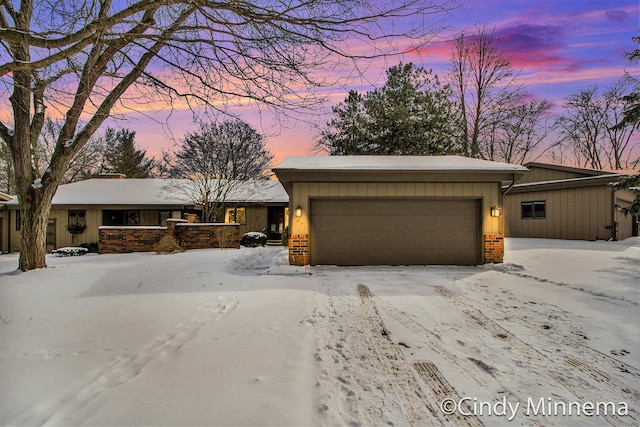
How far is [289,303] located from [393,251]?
4745 millimetres

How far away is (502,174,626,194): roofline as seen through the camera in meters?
12.8

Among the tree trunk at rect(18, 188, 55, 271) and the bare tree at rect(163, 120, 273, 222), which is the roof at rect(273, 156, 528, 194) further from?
the bare tree at rect(163, 120, 273, 222)

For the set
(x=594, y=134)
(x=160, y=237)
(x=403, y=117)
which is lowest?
(x=160, y=237)

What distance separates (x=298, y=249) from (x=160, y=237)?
7073 millimetres

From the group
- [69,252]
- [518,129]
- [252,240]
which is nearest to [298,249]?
[252,240]

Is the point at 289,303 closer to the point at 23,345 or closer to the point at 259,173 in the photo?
the point at 23,345

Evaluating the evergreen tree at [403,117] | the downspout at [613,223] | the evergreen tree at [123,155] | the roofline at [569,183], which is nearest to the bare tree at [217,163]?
the evergreen tree at [403,117]

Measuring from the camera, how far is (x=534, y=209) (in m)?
15.6

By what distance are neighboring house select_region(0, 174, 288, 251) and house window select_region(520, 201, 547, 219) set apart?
12.0 meters

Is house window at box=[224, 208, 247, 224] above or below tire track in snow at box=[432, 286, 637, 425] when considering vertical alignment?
above

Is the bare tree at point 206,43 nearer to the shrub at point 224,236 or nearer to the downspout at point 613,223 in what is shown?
the shrub at point 224,236

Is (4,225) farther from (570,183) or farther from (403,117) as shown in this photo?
(570,183)

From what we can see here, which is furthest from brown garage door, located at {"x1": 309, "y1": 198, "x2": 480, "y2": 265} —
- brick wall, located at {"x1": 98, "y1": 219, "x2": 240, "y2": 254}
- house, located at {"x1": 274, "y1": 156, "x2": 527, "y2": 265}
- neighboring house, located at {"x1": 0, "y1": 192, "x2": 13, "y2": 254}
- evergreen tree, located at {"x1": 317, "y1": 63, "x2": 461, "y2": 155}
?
neighboring house, located at {"x1": 0, "y1": 192, "x2": 13, "y2": 254}

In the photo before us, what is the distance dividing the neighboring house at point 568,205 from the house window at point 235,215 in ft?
42.8
